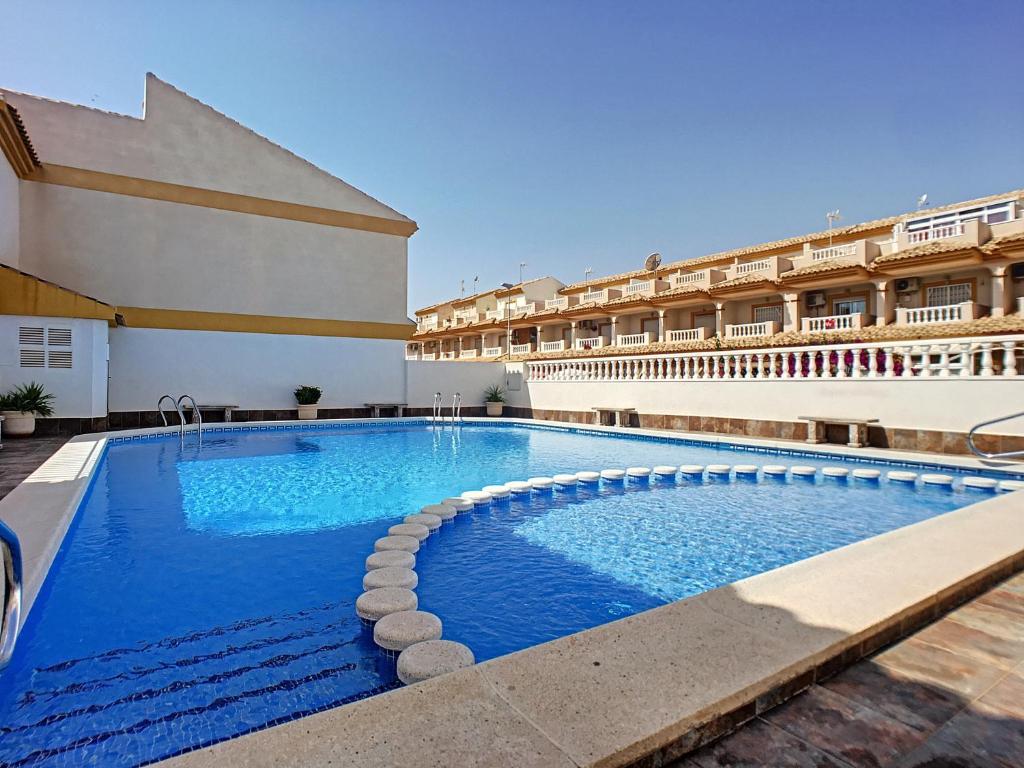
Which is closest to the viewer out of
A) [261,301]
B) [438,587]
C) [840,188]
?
[438,587]

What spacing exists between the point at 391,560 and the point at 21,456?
24.2ft

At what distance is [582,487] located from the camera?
718 centimetres

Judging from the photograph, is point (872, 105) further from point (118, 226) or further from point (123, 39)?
point (118, 226)

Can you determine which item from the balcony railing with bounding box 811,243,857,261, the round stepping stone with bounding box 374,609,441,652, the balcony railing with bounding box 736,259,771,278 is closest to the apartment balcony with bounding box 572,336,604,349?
the balcony railing with bounding box 736,259,771,278

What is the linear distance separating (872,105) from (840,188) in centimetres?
970

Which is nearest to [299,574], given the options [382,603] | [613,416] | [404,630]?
[382,603]

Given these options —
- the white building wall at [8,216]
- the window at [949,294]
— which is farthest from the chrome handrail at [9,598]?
the window at [949,294]

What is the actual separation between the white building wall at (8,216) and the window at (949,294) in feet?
87.3

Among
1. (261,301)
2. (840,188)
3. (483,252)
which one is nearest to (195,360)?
(261,301)

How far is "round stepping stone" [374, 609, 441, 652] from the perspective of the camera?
266 cm

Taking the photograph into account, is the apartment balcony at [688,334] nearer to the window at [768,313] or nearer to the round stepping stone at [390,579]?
the window at [768,313]

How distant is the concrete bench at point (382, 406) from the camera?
17.8 meters

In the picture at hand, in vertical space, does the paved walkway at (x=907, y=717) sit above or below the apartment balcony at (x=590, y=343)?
below

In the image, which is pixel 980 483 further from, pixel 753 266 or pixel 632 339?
pixel 632 339
